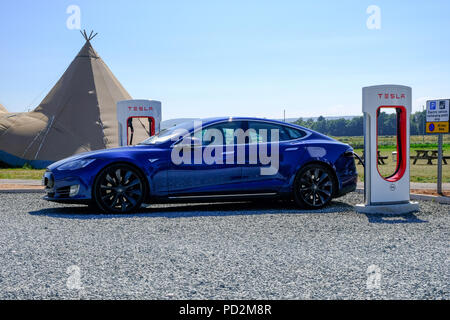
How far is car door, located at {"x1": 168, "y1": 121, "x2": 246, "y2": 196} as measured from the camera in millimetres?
7742

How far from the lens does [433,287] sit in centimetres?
385

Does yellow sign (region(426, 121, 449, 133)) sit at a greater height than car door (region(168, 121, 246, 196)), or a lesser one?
greater

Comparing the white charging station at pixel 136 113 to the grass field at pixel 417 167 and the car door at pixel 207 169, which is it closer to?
the car door at pixel 207 169

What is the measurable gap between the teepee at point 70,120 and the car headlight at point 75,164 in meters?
14.4

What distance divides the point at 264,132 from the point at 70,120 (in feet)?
53.4

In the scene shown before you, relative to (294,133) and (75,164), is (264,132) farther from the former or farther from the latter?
(75,164)

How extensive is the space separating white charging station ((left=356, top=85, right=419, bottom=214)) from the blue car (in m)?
0.59

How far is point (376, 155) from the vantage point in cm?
761

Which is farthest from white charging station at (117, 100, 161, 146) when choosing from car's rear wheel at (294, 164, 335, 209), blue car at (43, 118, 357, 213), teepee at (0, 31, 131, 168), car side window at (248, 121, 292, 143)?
teepee at (0, 31, 131, 168)

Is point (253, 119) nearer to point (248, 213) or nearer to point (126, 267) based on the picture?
point (248, 213)

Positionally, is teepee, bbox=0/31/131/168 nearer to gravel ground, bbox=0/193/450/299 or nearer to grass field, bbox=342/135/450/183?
grass field, bbox=342/135/450/183

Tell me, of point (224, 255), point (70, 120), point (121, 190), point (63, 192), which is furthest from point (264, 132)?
point (70, 120)

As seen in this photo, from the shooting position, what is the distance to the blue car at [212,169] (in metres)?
7.59
